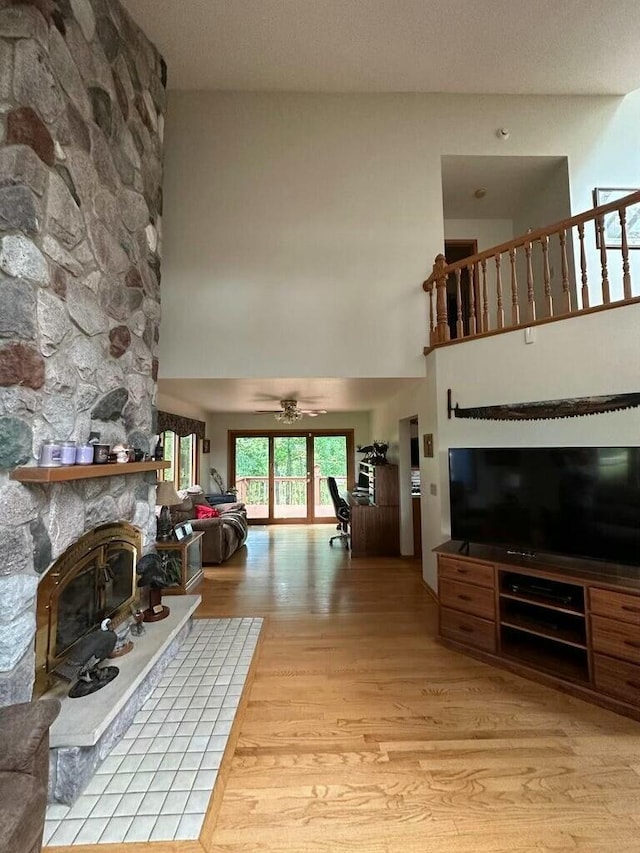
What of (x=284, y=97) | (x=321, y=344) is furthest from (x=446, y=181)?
(x=321, y=344)

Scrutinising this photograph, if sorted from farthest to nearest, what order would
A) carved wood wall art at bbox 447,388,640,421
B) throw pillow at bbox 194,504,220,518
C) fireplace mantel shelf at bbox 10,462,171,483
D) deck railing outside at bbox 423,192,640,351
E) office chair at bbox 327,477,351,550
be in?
office chair at bbox 327,477,351,550, throw pillow at bbox 194,504,220,518, deck railing outside at bbox 423,192,640,351, carved wood wall art at bbox 447,388,640,421, fireplace mantel shelf at bbox 10,462,171,483

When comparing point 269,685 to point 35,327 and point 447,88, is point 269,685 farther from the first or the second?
point 447,88

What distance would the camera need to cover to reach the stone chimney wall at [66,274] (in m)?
1.70

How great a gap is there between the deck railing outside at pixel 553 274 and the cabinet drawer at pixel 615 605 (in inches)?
76.0

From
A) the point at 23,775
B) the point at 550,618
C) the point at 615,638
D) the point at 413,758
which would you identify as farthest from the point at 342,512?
the point at 23,775

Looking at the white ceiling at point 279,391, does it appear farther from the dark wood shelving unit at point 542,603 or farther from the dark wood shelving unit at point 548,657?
the dark wood shelving unit at point 548,657

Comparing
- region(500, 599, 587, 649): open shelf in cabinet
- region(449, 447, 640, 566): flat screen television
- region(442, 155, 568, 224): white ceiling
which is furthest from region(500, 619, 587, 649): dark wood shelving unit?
region(442, 155, 568, 224): white ceiling

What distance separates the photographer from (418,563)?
5000 millimetres

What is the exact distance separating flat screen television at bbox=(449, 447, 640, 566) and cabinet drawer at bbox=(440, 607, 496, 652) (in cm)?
57

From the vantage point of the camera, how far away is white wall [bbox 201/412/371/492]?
820 centimetres

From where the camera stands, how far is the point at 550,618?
2635mm

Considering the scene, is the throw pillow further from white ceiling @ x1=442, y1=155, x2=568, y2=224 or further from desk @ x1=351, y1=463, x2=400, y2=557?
white ceiling @ x1=442, y1=155, x2=568, y2=224

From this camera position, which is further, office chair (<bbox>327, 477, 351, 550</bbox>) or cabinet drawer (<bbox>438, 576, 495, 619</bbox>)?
office chair (<bbox>327, 477, 351, 550</bbox>)

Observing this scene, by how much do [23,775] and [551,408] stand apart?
11.3 ft
